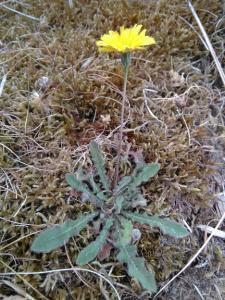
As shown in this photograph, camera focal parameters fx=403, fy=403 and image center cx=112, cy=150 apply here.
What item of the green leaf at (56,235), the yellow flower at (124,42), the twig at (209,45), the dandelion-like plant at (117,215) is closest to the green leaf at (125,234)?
the dandelion-like plant at (117,215)

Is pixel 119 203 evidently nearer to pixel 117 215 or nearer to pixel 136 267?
pixel 117 215

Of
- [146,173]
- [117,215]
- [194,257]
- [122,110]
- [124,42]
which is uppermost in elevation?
[124,42]

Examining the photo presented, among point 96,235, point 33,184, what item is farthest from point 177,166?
point 33,184

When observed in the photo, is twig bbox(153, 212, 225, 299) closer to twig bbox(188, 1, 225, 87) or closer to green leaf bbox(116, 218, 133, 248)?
green leaf bbox(116, 218, 133, 248)

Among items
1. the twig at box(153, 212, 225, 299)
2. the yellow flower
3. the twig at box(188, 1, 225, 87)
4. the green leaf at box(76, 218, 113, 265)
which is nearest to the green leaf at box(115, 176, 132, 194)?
the green leaf at box(76, 218, 113, 265)

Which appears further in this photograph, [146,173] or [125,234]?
[146,173]

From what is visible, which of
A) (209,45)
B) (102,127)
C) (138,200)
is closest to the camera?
(138,200)

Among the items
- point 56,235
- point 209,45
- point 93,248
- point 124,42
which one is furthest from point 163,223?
point 209,45
